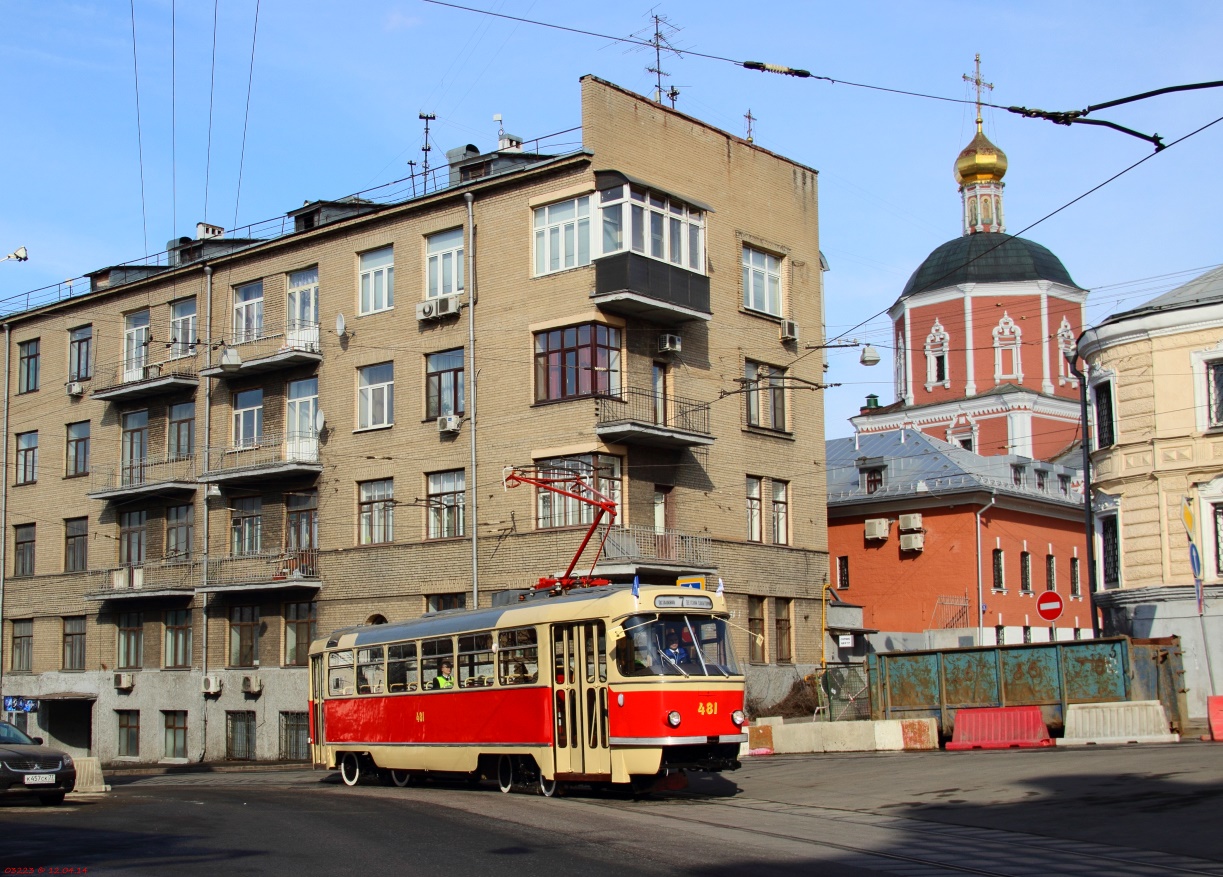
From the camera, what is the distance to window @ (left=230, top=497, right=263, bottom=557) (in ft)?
132

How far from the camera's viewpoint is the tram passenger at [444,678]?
75.5 feet

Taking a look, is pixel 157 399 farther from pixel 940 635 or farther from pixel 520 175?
pixel 940 635

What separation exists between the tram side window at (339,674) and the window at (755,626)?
12453 millimetres

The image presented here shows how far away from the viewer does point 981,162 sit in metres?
73.2

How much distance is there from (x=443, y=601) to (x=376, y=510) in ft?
11.5

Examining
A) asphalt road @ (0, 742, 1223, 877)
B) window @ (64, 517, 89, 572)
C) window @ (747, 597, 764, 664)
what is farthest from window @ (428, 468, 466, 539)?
window @ (64, 517, 89, 572)

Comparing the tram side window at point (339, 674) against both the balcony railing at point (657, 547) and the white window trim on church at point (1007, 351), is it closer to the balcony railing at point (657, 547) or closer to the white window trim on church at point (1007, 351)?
the balcony railing at point (657, 547)

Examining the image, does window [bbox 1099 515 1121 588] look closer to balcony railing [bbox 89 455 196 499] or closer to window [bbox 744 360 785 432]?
window [bbox 744 360 785 432]

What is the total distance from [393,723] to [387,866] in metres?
12.5

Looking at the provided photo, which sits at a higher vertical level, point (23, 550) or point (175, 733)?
point (23, 550)

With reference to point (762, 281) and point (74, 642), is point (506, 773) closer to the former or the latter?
point (762, 281)

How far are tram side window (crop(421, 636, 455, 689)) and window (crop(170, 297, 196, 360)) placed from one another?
70.8 ft

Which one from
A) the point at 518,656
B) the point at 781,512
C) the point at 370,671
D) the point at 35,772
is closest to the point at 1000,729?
the point at 518,656

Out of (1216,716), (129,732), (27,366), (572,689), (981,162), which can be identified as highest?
(981,162)
